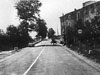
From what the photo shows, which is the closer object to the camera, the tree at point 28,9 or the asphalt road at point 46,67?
the asphalt road at point 46,67

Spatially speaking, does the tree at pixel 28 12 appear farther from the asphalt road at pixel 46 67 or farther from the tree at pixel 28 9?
the asphalt road at pixel 46 67

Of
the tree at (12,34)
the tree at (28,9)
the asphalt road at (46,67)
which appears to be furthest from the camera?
the tree at (28,9)

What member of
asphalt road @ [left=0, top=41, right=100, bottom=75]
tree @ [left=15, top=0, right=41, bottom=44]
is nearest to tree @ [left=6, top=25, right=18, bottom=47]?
tree @ [left=15, top=0, right=41, bottom=44]

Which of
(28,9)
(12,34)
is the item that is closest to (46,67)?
(12,34)

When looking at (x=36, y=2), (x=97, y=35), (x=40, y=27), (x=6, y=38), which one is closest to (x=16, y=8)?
(x=36, y=2)

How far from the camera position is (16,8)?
69750 millimetres

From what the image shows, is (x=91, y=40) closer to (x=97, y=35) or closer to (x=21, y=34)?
(x=97, y=35)

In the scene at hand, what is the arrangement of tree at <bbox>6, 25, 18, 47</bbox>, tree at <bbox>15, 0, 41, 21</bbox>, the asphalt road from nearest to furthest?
1. the asphalt road
2. tree at <bbox>6, 25, 18, 47</bbox>
3. tree at <bbox>15, 0, 41, 21</bbox>

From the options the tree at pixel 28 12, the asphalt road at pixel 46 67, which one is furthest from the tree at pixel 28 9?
the asphalt road at pixel 46 67

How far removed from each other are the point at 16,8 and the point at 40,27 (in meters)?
12.1

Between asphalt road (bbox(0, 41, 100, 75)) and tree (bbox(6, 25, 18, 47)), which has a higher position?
tree (bbox(6, 25, 18, 47))

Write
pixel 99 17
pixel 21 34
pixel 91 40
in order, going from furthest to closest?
pixel 21 34, pixel 91 40, pixel 99 17

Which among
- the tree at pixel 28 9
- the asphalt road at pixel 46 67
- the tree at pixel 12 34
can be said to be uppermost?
the tree at pixel 28 9

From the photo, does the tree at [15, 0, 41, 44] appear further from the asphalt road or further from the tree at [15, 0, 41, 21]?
the asphalt road
